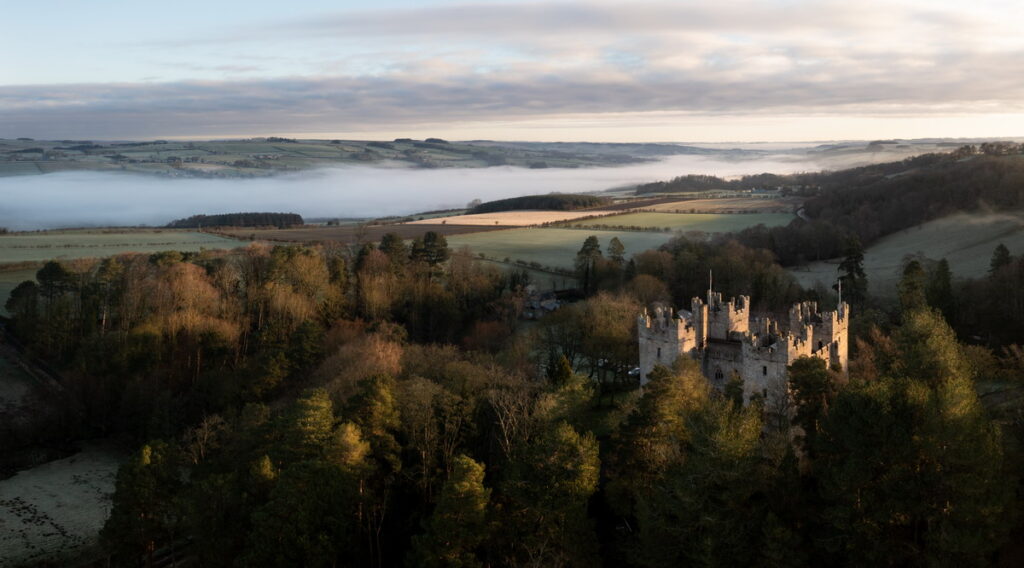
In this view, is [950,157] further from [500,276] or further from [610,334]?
[610,334]

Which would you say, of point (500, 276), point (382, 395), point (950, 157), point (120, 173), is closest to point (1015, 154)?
point (950, 157)

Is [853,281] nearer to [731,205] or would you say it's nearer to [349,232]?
[349,232]

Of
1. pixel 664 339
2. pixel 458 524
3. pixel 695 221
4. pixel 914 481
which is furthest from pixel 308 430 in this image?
pixel 695 221

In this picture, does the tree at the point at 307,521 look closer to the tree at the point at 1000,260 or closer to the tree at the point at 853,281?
the tree at the point at 853,281

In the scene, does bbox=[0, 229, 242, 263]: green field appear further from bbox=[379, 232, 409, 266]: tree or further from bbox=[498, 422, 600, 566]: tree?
bbox=[498, 422, 600, 566]: tree

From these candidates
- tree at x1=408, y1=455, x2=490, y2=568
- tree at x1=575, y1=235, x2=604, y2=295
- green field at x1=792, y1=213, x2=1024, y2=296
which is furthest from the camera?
green field at x1=792, y1=213, x2=1024, y2=296

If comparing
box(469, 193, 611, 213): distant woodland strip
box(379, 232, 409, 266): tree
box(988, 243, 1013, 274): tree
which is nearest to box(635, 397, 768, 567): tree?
box(988, 243, 1013, 274): tree

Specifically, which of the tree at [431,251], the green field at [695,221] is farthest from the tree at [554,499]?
the green field at [695,221]
